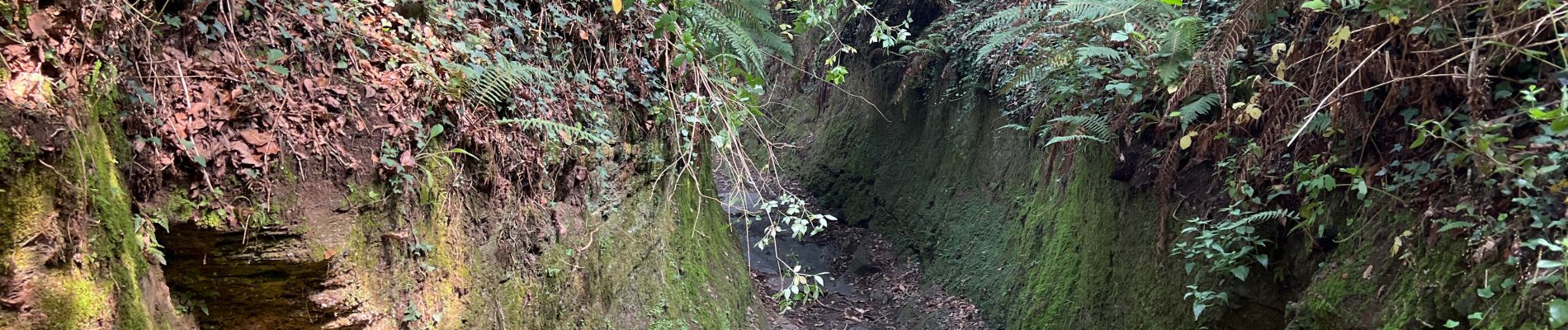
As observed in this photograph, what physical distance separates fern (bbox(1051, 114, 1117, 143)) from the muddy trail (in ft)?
8.35

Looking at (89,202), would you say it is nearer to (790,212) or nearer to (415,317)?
(415,317)

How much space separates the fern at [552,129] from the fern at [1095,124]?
3.29 metres

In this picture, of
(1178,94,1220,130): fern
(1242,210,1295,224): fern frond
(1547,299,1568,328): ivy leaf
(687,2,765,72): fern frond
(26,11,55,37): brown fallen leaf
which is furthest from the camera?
(687,2,765,72): fern frond

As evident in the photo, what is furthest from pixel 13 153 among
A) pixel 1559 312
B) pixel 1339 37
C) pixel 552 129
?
pixel 1339 37

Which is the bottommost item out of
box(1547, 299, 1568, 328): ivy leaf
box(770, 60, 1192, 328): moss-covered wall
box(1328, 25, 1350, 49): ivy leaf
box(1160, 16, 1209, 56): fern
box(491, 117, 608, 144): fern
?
box(770, 60, 1192, 328): moss-covered wall

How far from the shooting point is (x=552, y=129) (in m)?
4.27

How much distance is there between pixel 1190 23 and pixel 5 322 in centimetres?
511

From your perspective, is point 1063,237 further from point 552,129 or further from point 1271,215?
point 552,129

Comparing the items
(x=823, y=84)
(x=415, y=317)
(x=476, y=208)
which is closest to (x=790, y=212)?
(x=476, y=208)

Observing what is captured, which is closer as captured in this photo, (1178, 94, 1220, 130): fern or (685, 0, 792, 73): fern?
(1178, 94, 1220, 130): fern

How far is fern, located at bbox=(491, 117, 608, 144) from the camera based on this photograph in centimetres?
392

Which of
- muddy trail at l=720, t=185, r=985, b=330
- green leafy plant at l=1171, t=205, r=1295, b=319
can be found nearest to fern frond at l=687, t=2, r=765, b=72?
muddy trail at l=720, t=185, r=985, b=330

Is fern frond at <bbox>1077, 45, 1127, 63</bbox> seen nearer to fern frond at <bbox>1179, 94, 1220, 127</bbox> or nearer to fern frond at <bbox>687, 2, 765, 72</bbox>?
fern frond at <bbox>1179, 94, 1220, 127</bbox>

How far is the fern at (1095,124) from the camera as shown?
5488 millimetres
